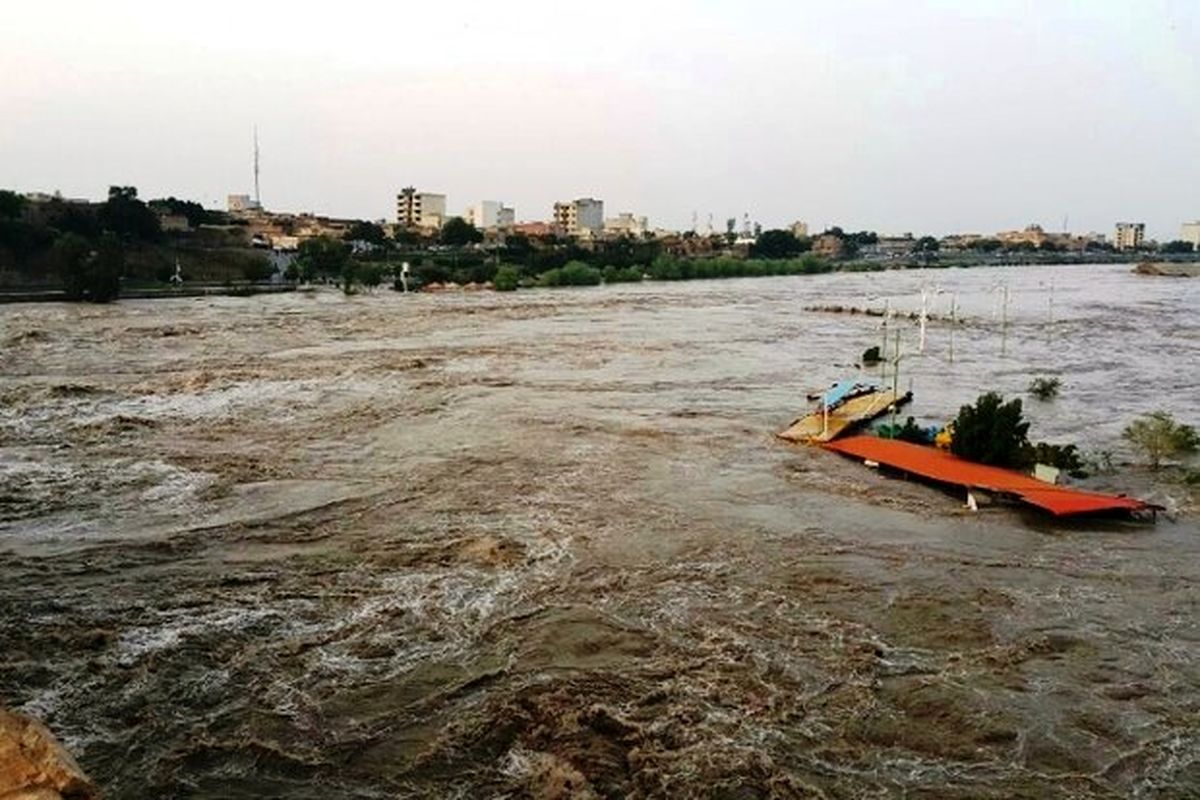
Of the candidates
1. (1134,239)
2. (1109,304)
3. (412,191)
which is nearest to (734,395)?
(1109,304)

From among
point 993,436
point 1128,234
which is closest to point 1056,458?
point 993,436

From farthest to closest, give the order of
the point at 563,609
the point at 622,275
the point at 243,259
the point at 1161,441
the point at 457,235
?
1. the point at 457,235
2. the point at 622,275
3. the point at 243,259
4. the point at 1161,441
5. the point at 563,609

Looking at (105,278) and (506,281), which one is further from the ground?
(105,278)

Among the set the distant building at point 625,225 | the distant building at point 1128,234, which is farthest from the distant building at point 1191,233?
the distant building at point 625,225

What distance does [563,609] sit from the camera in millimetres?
8125

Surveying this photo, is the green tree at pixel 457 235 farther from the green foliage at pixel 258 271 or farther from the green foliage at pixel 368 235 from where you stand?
the green foliage at pixel 258 271

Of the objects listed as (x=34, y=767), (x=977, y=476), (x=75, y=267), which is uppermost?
Answer: (x=75, y=267)

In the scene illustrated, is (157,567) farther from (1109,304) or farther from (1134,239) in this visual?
(1134,239)

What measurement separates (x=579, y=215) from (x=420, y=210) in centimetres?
2087

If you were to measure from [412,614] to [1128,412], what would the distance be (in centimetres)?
1569

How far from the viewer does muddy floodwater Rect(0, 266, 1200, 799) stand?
19.2 feet

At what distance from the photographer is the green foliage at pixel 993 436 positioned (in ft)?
43.3

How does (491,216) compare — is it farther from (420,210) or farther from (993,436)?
(993,436)

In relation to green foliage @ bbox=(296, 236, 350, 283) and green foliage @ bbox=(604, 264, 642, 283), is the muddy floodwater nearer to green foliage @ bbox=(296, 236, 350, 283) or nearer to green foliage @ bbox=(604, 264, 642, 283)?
green foliage @ bbox=(296, 236, 350, 283)
